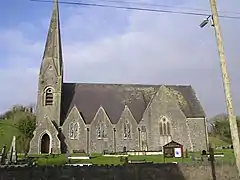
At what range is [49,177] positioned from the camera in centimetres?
1659

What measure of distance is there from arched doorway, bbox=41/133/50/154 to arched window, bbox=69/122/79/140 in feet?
10.9

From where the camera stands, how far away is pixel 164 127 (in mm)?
45688

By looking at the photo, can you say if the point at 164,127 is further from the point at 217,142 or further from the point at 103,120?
the point at 217,142

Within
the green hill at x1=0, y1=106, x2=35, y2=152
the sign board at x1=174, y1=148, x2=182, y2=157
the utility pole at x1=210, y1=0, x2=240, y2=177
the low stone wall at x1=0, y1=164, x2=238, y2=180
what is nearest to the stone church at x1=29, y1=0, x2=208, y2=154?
the green hill at x1=0, y1=106, x2=35, y2=152

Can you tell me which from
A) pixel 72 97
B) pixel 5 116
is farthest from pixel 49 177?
pixel 5 116

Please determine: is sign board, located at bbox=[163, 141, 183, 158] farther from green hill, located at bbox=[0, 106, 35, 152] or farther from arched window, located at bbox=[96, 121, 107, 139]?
green hill, located at bbox=[0, 106, 35, 152]

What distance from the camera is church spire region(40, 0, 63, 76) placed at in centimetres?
4831

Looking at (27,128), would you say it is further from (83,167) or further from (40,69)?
(83,167)

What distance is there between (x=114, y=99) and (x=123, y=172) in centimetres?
3167

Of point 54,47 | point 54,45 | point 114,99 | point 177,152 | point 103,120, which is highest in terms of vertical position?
point 54,45

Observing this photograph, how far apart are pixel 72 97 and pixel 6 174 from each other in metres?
33.6

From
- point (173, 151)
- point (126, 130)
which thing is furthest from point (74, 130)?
point (173, 151)

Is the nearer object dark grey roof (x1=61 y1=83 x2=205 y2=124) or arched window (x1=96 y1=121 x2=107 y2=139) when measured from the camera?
arched window (x1=96 y1=121 x2=107 y2=139)

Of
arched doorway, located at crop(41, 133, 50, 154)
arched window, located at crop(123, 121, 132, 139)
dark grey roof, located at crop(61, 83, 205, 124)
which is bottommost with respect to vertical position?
arched doorway, located at crop(41, 133, 50, 154)
